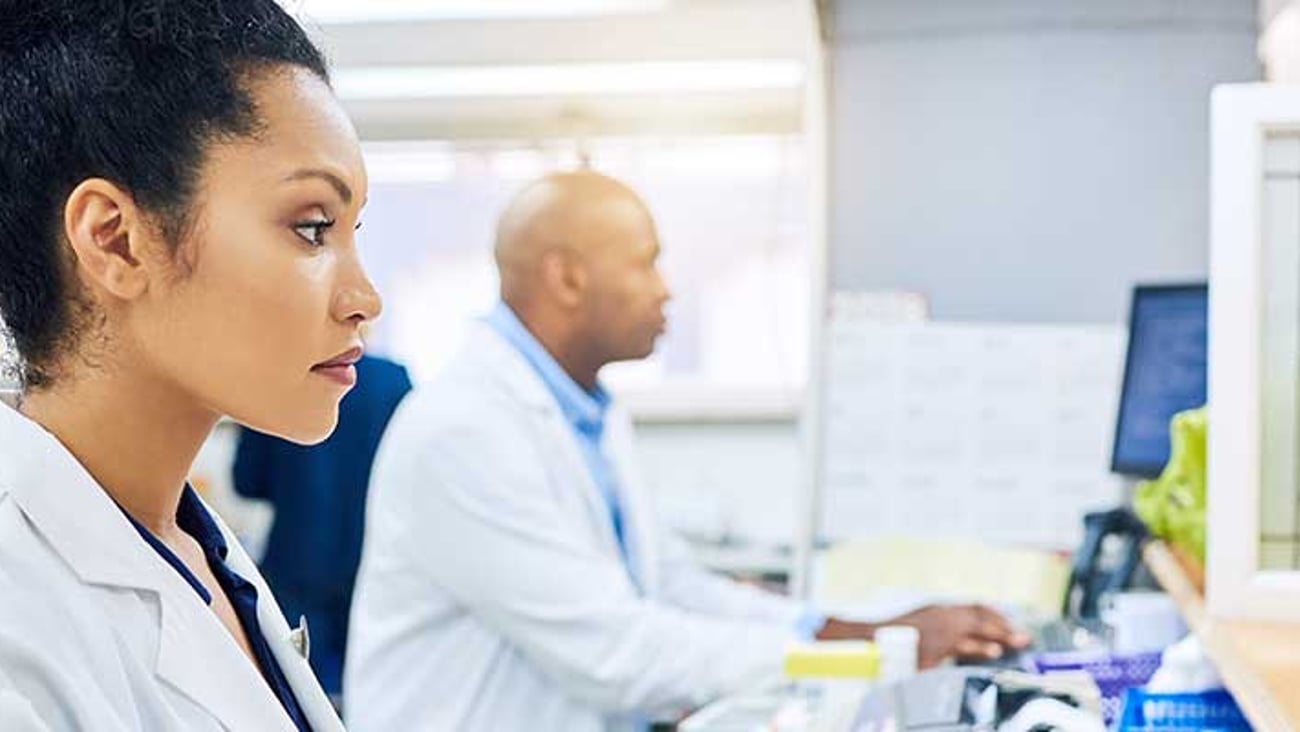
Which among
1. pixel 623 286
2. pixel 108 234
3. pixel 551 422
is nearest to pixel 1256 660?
pixel 108 234

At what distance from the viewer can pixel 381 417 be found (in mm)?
3266

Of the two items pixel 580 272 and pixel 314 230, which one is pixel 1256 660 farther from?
pixel 580 272

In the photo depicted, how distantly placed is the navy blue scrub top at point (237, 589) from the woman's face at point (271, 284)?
0.67 ft

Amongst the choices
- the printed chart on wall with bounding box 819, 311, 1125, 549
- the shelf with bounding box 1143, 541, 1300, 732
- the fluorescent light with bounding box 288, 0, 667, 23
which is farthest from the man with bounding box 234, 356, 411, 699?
the shelf with bounding box 1143, 541, 1300, 732

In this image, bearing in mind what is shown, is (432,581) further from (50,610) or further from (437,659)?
(50,610)

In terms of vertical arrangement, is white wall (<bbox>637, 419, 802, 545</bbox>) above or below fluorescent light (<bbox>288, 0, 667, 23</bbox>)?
below

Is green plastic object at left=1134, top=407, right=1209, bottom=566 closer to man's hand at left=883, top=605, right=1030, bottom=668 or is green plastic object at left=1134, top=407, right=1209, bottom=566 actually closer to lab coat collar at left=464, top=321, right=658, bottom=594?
man's hand at left=883, top=605, right=1030, bottom=668

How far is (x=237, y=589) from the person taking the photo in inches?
46.9

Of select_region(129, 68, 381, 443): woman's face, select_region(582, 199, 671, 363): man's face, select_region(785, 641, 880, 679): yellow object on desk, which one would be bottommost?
select_region(785, 641, 880, 679): yellow object on desk

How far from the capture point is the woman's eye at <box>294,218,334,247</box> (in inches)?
38.8

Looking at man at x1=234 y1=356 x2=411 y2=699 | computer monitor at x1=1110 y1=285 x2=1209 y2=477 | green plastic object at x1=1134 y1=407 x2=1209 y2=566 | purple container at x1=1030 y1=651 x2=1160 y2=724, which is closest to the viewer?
purple container at x1=1030 y1=651 x2=1160 y2=724

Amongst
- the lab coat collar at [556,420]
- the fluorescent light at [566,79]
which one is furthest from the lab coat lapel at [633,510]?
the fluorescent light at [566,79]

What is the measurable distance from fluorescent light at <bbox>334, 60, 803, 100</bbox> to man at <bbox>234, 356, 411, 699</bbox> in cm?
78

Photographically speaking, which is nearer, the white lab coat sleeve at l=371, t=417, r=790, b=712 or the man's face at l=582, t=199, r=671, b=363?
the white lab coat sleeve at l=371, t=417, r=790, b=712
